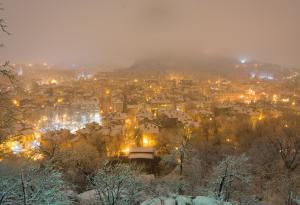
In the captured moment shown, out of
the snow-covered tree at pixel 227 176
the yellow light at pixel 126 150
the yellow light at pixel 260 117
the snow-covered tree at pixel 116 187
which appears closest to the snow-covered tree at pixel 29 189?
the snow-covered tree at pixel 116 187

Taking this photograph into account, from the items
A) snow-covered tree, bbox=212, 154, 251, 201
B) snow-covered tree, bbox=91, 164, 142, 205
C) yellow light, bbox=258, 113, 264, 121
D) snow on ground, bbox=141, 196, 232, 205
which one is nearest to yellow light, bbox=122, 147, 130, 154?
snow-covered tree, bbox=212, 154, 251, 201

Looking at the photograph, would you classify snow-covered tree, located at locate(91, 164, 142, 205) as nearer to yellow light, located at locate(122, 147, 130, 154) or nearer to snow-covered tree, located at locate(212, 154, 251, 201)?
snow-covered tree, located at locate(212, 154, 251, 201)

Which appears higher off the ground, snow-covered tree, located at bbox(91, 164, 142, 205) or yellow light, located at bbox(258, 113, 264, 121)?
snow-covered tree, located at bbox(91, 164, 142, 205)

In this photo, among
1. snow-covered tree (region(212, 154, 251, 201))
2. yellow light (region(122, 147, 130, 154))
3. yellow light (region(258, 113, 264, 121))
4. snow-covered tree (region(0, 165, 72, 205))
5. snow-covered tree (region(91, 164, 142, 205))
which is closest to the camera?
snow-covered tree (region(0, 165, 72, 205))

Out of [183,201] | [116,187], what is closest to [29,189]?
[116,187]

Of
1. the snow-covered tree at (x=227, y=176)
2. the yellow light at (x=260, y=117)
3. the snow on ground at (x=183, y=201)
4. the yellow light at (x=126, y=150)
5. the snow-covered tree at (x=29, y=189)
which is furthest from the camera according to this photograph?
the yellow light at (x=260, y=117)

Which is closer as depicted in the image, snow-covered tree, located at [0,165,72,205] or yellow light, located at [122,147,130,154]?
snow-covered tree, located at [0,165,72,205]

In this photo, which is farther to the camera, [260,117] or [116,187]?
[260,117]

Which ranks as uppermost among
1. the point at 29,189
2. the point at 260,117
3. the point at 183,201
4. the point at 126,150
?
the point at 29,189

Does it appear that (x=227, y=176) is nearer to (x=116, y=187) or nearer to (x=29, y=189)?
(x=116, y=187)

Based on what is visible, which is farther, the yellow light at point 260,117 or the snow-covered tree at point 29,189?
the yellow light at point 260,117

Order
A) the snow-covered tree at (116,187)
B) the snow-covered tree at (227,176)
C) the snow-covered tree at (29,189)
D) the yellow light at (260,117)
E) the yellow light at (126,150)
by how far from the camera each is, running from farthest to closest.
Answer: the yellow light at (260,117) < the yellow light at (126,150) < the snow-covered tree at (227,176) < the snow-covered tree at (116,187) < the snow-covered tree at (29,189)

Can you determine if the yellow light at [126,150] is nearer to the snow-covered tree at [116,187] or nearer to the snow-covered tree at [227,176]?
the snow-covered tree at [227,176]

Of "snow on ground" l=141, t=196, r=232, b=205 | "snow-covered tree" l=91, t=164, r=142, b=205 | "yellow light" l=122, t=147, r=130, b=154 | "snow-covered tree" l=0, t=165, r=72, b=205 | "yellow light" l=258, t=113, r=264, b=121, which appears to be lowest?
"yellow light" l=122, t=147, r=130, b=154
